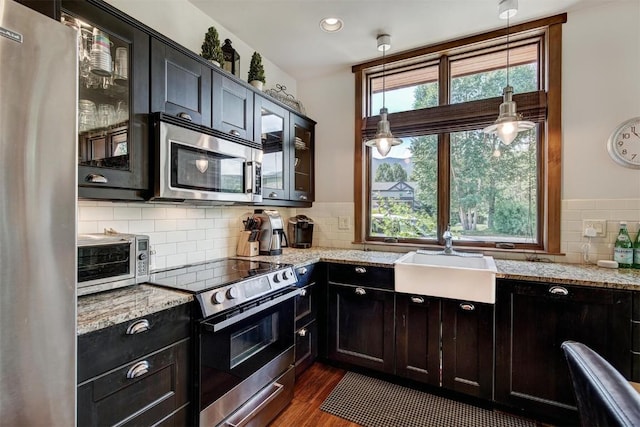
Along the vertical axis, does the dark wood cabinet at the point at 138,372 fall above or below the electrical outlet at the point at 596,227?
below

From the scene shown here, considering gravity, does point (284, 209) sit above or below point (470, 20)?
below

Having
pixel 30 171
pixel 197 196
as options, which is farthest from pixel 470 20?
pixel 30 171

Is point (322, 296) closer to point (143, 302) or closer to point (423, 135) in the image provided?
point (143, 302)

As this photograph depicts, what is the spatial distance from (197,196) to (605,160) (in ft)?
9.10

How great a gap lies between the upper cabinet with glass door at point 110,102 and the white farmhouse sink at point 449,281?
1709 millimetres

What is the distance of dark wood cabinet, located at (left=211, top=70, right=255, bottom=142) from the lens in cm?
192

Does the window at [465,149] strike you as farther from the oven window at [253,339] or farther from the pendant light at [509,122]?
the oven window at [253,339]

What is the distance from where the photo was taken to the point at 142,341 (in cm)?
121

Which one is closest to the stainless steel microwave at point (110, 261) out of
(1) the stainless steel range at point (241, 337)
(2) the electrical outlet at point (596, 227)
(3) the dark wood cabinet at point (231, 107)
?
(1) the stainless steel range at point (241, 337)

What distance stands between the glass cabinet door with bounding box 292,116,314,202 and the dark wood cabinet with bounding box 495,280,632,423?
5.95 ft

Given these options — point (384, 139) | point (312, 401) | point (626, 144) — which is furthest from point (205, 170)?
point (626, 144)

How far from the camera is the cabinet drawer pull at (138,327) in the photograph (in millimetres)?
1158

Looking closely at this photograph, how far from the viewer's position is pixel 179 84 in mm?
1695

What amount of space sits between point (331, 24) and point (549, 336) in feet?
8.49
